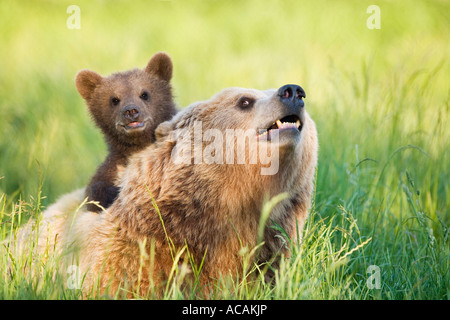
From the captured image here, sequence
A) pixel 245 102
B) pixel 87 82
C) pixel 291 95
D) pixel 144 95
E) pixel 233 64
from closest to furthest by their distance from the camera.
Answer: pixel 291 95 < pixel 245 102 < pixel 144 95 < pixel 87 82 < pixel 233 64

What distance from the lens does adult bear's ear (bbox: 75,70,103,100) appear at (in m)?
5.55

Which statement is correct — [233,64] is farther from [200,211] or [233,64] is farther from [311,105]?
[200,211]

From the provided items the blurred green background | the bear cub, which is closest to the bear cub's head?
the bear cub

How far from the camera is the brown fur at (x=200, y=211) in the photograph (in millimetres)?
3988

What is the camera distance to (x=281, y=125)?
155 inches

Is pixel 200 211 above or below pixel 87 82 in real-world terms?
below

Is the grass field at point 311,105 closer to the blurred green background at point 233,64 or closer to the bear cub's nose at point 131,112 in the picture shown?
the blurred green background at point 233,64

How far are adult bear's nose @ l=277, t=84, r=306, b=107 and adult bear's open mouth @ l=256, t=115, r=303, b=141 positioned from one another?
0.44 feet

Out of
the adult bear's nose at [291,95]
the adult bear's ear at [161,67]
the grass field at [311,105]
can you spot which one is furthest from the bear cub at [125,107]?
the adult bear's nose at [291,95]

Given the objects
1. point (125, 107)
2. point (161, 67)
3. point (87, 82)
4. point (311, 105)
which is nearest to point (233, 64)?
point (311, 105)

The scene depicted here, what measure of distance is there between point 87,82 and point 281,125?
2.41 meters

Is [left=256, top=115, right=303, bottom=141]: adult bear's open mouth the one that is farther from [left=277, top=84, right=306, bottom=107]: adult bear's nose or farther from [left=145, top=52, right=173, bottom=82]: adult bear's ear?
[left=145, top=52, right=173, bottom=82]: adult bear's ear

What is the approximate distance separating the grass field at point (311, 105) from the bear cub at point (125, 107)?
59 centimetres

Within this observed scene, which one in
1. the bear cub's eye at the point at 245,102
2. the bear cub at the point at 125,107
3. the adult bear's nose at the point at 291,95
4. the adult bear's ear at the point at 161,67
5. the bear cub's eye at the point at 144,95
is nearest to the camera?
the adult bear's nose at the point at 291,95
